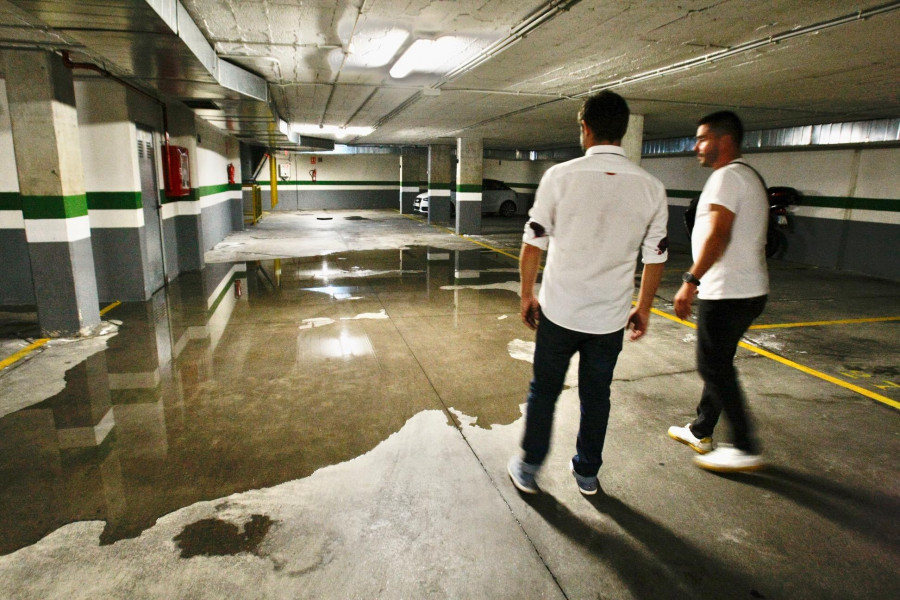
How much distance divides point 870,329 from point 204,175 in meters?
10.9

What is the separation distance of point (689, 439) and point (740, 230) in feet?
4.06

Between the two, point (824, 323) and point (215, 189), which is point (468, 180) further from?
point (824, 323)

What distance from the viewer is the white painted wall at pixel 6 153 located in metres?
5.67

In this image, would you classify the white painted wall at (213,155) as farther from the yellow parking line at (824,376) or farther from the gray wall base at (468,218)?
the yellow parking line at (824,376)

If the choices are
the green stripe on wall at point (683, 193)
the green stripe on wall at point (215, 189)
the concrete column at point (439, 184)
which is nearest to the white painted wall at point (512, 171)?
the concrete column at point (439, 184)

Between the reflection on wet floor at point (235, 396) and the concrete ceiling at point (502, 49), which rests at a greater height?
the concrete ceiling at point (502, 49)

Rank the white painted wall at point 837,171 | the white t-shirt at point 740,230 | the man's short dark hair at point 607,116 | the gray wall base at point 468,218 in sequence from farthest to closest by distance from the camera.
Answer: the gray wall base at point 468,218 < the white painted wall at point 837,171 < the white t-shirt at point 740,230 < the man's short dark hair at point 607,116

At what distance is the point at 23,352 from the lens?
4488 millimetres

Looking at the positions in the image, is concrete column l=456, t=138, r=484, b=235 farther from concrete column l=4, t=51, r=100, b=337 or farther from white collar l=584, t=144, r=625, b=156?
white collar l=584, t=144, r=625, b=156

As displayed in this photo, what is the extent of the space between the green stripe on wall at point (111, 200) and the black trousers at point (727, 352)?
6.20 meters

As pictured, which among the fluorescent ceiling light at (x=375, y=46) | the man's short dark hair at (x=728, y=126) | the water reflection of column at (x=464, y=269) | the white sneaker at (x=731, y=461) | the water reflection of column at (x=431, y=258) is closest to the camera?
the man's short dark hair at (x=728, y=126)

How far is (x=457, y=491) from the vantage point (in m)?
2.60

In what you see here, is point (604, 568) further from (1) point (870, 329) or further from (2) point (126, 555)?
(1) point (870, 329)

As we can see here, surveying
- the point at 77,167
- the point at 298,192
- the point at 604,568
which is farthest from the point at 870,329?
the point at 298,192
